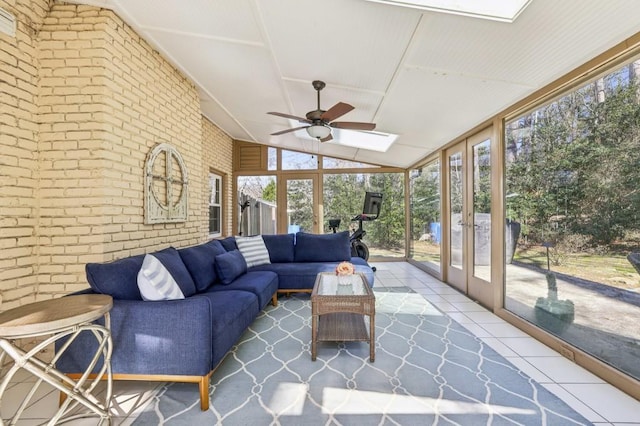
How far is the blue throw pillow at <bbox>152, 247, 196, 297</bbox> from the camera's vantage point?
7.54ft

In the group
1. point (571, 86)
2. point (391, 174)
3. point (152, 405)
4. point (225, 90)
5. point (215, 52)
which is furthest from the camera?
point (391, 174)

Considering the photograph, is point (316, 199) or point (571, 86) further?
point (316, 199)

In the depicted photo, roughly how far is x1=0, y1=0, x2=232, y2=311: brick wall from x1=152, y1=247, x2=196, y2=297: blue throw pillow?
1.46 ft

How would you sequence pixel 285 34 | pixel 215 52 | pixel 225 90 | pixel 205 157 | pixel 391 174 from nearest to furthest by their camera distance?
pixel 285 34 → pixel 215 52 → pixel 225 90 → pixel 205 157 → pixel 391 174

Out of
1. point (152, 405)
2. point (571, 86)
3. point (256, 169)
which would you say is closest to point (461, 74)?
point (571, 86)

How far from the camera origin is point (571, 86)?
2244mm

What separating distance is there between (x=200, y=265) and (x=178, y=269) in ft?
1.12

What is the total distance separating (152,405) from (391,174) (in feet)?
19.0

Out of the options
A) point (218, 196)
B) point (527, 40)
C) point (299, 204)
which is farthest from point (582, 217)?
point (218, 196)

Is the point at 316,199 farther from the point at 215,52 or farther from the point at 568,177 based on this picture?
the point at 568,177

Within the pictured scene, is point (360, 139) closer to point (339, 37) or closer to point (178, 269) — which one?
point (339, 37)

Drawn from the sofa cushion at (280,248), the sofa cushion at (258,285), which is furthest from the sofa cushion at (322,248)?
the sofa cushion at (258,285)

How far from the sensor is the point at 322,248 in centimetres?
427

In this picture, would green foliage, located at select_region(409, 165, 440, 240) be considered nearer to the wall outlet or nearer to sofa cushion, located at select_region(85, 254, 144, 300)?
the wall outlet
